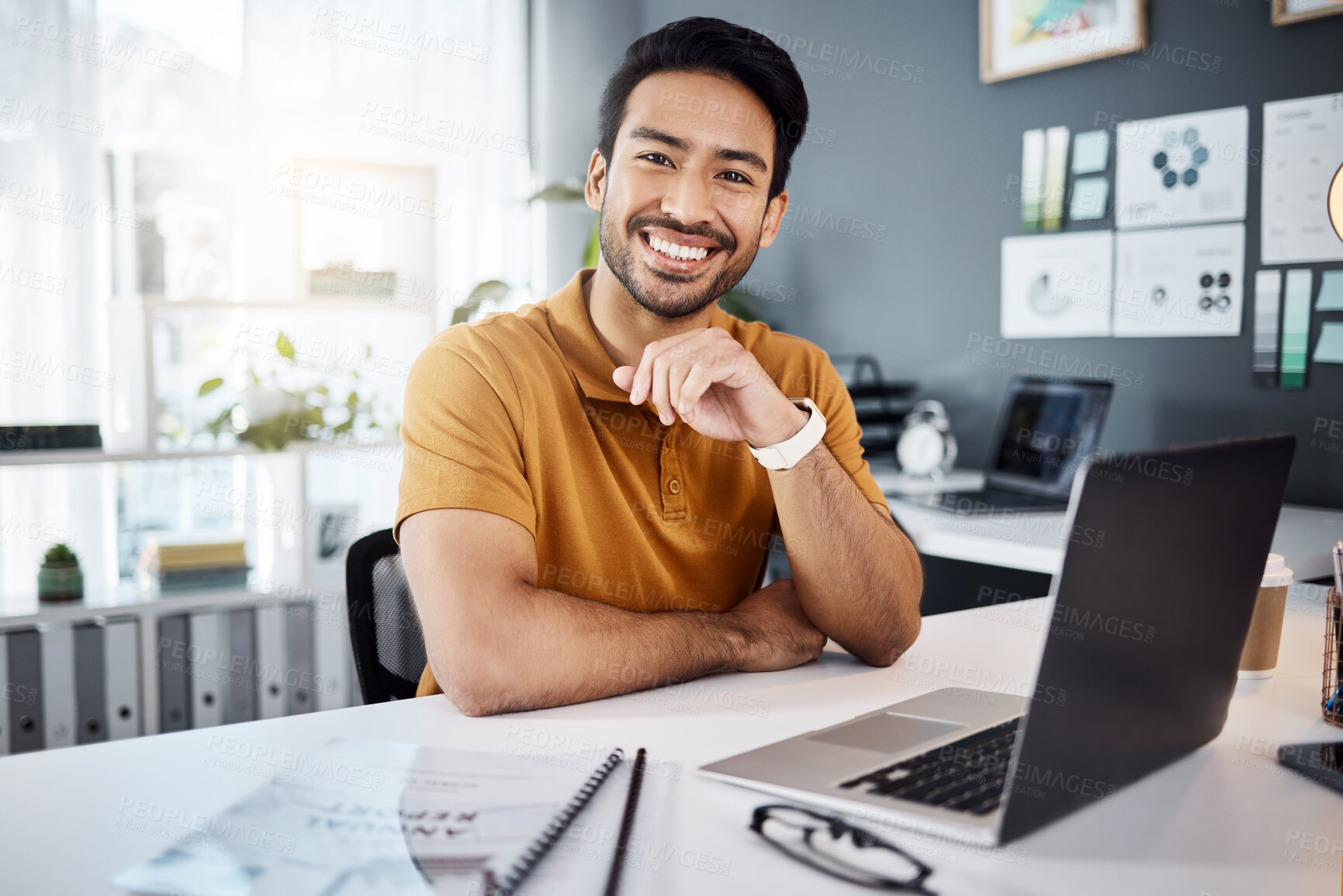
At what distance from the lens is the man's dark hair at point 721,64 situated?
1475mm

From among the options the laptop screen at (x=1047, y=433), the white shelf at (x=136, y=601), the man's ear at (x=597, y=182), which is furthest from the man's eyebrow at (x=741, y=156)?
the white shelf at (x=136, y=601)

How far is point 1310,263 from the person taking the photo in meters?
2.21

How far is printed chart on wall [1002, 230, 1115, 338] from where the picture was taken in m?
2.59

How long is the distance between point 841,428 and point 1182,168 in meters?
1.41

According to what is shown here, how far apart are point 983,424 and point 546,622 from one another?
81.3 inches

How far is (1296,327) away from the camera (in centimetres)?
224

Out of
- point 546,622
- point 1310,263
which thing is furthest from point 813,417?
point 1310,263

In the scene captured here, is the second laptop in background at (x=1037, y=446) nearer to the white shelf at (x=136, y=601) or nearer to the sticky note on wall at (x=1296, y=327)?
the sticky note on wall at (x=1296, y=327)

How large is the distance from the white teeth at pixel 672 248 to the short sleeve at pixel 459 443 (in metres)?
0.31

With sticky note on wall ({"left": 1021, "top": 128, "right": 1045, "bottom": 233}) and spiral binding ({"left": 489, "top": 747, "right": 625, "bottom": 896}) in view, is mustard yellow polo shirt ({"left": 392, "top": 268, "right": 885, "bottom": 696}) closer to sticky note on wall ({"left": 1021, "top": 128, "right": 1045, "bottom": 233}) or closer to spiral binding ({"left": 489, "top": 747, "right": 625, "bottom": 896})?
spiral binding ({"left": 489, "top": 747, "right": 625, "bottom": 896})

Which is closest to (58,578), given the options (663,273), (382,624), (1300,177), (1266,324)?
(382,624)

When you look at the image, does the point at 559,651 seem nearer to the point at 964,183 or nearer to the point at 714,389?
the point at 714,389

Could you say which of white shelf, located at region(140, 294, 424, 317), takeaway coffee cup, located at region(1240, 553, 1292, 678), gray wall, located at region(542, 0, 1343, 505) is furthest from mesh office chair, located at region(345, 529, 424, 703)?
gray wall, located at region(542, 0, 1343, 505)

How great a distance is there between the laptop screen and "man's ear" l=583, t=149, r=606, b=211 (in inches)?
52.1
